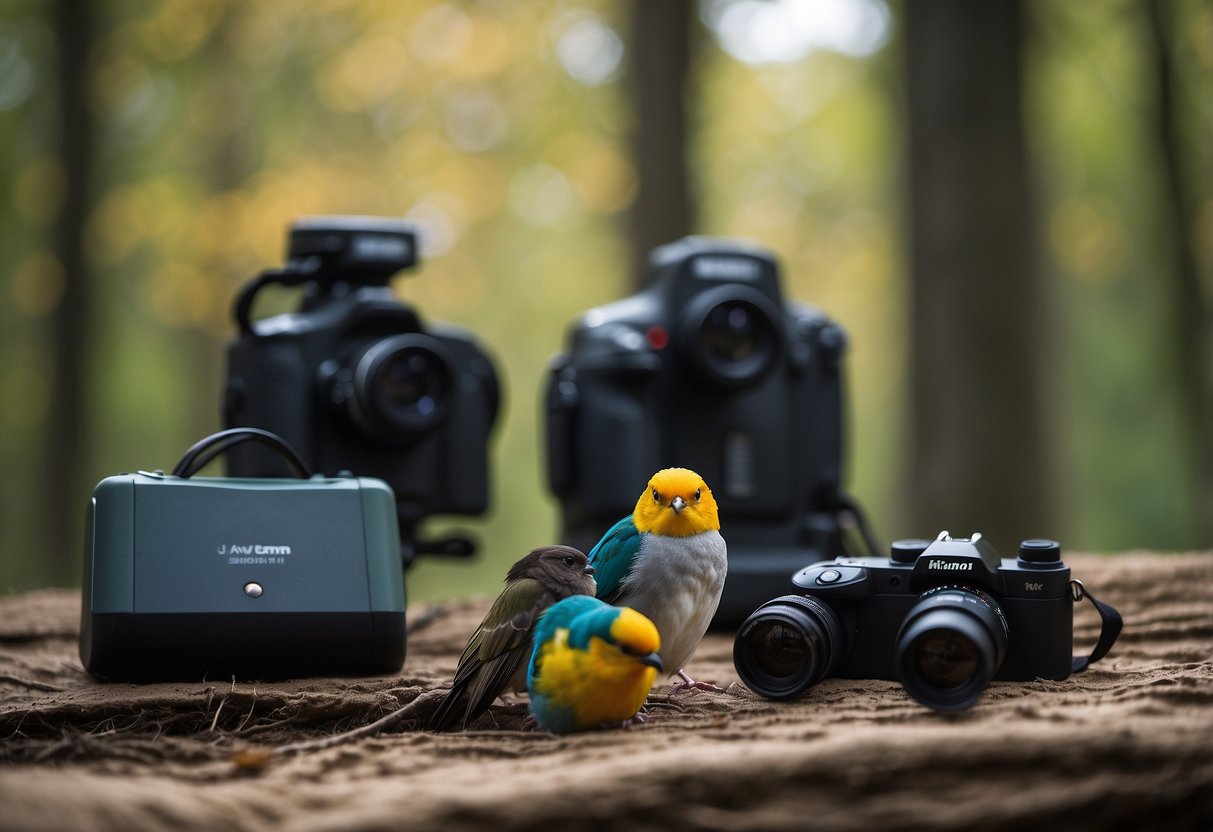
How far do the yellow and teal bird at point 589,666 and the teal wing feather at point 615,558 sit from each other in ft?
0.82

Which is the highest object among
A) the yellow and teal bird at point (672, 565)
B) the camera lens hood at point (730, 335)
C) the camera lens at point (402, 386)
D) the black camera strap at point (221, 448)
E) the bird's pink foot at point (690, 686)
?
the camera lens hood at point (730, 335)

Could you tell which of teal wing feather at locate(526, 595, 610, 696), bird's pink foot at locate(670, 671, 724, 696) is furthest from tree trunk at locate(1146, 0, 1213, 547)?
teal wing feather at locate(526, 595, 610, 696)

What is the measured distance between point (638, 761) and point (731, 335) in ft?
5.61

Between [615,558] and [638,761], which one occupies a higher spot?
[615,558]

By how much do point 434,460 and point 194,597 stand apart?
1.15m

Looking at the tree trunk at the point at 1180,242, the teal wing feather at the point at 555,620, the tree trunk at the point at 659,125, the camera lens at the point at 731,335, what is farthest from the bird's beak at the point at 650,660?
the tree trunk at the point at 1180,242

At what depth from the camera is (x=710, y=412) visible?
3025 millimetres

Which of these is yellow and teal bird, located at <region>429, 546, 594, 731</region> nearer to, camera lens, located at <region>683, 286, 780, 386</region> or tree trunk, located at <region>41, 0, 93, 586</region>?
camera lens, located at <region>683, 286, 780, 386</region>

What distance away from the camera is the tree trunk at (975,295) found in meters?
4.61

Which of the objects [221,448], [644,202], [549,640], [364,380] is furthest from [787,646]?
[644,202]

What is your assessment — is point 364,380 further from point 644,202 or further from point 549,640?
point 644,202

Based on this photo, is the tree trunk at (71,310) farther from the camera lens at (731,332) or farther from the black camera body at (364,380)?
the camera lens at (731,332)

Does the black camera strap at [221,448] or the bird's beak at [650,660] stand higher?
the black camera strap at [221,448]

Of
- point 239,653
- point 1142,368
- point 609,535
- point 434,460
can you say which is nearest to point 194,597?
point 239,653
